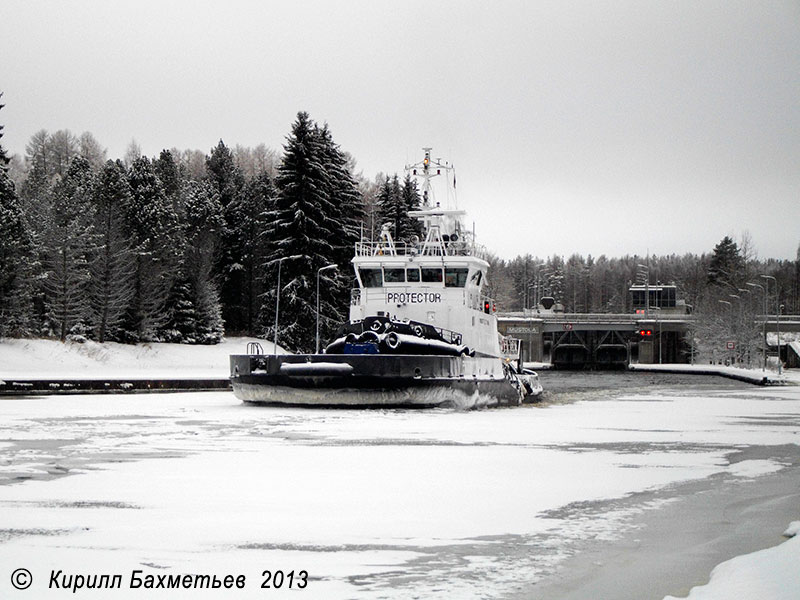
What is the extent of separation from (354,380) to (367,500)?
1479 centimetres

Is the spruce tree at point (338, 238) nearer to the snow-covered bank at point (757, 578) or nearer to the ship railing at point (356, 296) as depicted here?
the ship railing at point (356, 296)

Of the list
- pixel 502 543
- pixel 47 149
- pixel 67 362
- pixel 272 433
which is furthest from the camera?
pixel 47 149

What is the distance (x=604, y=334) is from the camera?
112188 millimetres

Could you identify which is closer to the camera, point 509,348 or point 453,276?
point 453,276

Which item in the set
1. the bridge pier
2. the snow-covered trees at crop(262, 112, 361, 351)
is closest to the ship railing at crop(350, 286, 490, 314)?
the snow-covered trees at crop(262, 112, 361, 351)

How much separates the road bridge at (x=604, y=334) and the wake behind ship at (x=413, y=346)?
55010mm

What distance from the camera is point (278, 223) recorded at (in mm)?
51812

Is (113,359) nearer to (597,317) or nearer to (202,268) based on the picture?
(202,268)

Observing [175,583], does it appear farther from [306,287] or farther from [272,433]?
[306,287]

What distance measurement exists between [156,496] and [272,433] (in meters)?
7.84

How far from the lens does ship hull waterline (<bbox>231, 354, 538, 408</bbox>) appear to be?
962 inches

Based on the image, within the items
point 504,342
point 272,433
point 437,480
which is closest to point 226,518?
point 437,480

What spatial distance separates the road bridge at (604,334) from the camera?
315 ft

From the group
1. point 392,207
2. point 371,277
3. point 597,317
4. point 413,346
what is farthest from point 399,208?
point 597,317
